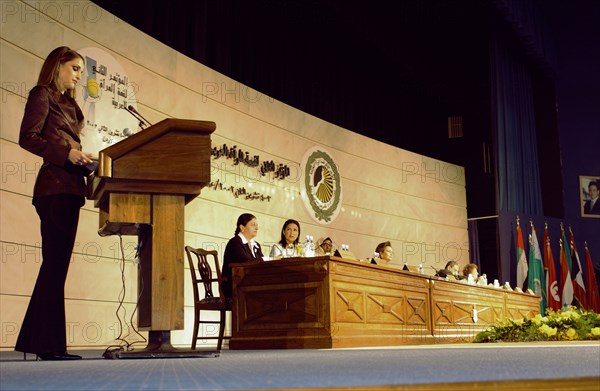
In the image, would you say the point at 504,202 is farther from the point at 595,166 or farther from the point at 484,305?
the point at 484,305

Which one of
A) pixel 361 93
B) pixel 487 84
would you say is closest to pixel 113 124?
pixel 361 93

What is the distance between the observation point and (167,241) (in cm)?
264

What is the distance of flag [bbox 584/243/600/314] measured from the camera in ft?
37.8

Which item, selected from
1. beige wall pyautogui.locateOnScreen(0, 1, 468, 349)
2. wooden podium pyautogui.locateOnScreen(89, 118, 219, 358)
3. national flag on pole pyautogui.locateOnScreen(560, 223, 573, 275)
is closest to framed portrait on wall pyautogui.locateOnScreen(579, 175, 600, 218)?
national flag on pole pyautogui.locateOnScreen(560, 223, 573, 275)

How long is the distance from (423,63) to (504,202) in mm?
2811

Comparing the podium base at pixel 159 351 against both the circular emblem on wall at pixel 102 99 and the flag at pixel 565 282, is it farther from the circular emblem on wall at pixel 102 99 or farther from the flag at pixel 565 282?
the flag at pixel 565 282

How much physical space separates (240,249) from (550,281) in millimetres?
7871

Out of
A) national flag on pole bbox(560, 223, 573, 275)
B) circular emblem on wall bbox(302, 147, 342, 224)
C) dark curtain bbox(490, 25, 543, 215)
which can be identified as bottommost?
national flag on pole bbox(560, 223, 573, 275)

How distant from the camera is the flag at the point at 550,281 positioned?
11.4 metres

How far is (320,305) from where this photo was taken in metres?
4.86

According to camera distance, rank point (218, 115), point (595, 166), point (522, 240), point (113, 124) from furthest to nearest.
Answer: point (595, 166), point (522, 240), point (218, 115), point (113, 124)

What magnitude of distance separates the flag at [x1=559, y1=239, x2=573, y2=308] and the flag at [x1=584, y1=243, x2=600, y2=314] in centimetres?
37

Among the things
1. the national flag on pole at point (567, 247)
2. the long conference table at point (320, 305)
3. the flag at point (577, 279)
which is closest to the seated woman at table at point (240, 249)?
the long conference table at point (320, 305)

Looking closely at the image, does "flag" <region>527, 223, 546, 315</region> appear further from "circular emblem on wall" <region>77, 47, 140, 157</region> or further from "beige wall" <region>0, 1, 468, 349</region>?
A: "circular emblem on wall" <region>77, 47, 140, 157</region>
